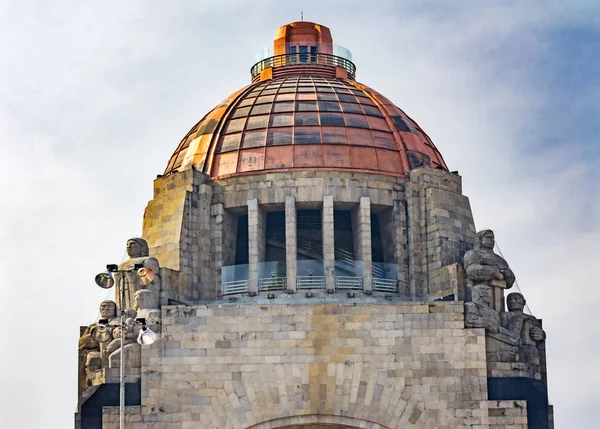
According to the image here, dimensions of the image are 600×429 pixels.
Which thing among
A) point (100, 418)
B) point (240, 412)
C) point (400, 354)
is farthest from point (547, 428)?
point (100, 418)

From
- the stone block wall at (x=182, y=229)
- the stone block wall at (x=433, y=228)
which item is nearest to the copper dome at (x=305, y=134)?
the stone block wall at (x=433, y=228)

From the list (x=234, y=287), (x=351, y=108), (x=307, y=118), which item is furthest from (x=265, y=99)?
(x=234, y=287)

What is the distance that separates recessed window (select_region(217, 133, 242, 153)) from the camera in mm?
60406

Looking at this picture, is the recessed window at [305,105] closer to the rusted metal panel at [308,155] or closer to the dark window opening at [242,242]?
the rusted metal panel at [308,155]

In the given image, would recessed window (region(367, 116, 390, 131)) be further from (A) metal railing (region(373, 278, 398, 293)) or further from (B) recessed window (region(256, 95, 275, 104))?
(A) metal railing (region(373, 278, 398, 293))

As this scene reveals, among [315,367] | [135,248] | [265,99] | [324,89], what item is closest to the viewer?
[315,367]

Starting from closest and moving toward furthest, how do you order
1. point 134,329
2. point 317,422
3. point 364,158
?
point 317,422 < point 134,329 < point 364,158

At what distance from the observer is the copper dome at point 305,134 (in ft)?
195

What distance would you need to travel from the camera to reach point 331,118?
2395 inches

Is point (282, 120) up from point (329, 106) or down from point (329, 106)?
down

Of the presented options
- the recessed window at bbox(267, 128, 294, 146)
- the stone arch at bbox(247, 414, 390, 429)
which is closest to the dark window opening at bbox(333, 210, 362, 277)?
the recessed window at bbox(267, 128, 294, 146)

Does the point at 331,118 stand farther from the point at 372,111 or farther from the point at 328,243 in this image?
the point at 328,243

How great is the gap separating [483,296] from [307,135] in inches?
360

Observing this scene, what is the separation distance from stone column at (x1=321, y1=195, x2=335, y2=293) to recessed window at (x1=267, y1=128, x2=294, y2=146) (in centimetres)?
284
